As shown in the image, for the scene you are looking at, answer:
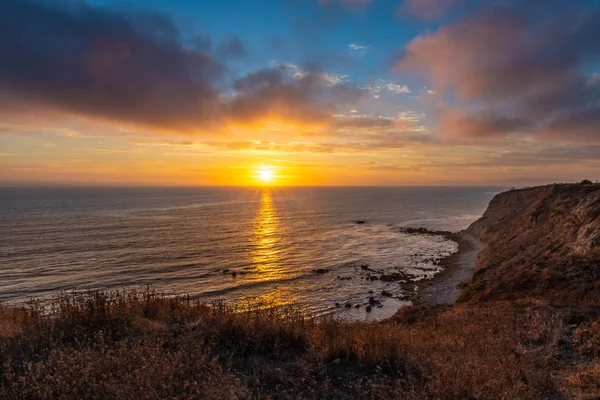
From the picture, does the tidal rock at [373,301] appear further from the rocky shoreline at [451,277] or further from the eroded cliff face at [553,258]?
the eroded cliff face at [553,258]

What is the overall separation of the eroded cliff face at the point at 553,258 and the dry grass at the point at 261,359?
9.21 meters

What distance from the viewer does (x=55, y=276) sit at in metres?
38.2

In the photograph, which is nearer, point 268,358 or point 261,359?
point 261,359

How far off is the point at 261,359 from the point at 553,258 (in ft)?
89.4

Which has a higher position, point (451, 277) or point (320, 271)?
point (320, 271)

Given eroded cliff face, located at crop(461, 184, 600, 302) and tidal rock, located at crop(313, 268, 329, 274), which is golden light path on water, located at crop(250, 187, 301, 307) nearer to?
tidal rock, located at crop(313, 268, 329, 274)

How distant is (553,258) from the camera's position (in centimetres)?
2433

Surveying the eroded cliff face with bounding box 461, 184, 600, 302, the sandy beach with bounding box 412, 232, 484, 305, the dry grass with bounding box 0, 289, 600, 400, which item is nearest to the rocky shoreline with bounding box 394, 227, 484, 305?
the sandy beach with bounding box 412, 232, 484, 305

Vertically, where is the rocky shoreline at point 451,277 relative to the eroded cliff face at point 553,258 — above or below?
below

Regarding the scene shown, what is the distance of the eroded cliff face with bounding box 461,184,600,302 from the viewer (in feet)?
53.3

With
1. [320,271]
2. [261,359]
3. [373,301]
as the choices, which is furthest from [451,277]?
[261,359]

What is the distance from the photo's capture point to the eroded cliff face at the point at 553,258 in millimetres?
16234

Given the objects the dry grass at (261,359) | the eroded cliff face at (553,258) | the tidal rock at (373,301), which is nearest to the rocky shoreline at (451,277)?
the eroded cliff face at (553,258)

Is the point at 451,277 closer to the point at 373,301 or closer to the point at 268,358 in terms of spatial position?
the point at 373,301
